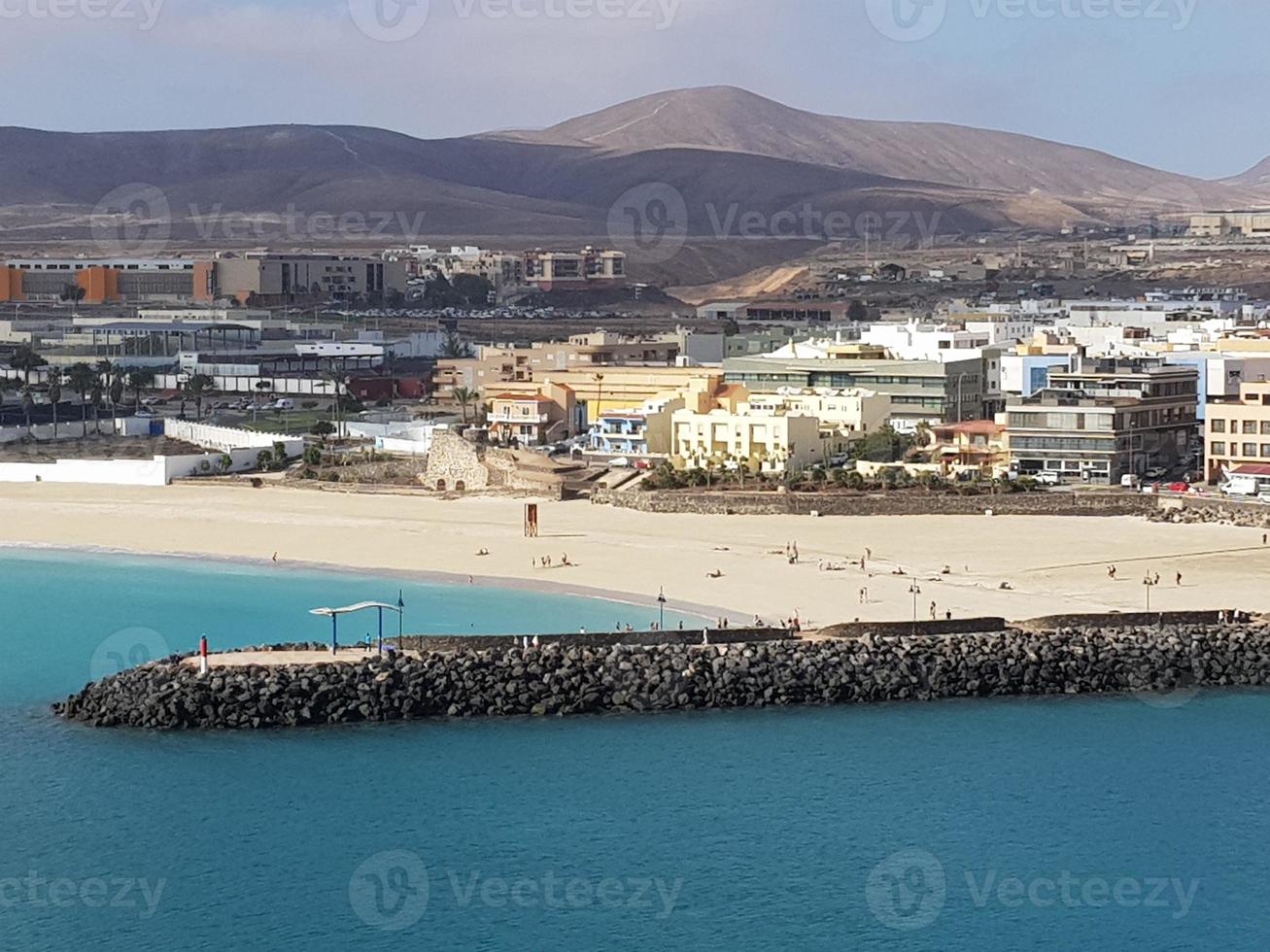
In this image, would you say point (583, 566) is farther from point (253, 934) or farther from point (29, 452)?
point (29, 452)

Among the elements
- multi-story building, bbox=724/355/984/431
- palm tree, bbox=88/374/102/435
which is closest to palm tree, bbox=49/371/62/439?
palm tree, bbox=88/374/102/435

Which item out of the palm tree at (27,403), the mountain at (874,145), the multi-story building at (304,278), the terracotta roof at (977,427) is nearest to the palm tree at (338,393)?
the palm tree at (27,403)

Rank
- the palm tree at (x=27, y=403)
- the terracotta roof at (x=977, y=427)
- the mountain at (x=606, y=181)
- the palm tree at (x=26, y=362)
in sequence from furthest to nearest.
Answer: the mountain at (x=606, y=181) → the palm tree at (x=26, y=362) → the palm tree at (x=27, y=403) → the terracotta roof at (x=977, y=427)

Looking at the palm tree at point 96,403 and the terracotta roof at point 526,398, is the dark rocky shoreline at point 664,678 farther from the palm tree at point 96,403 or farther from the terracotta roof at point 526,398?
the palm tree at point 96,403

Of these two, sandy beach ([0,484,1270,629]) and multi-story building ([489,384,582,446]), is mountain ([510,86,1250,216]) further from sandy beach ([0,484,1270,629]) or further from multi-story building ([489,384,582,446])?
sandy beach ([0,484,1270,629])

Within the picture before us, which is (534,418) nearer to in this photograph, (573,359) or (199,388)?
(573,359)

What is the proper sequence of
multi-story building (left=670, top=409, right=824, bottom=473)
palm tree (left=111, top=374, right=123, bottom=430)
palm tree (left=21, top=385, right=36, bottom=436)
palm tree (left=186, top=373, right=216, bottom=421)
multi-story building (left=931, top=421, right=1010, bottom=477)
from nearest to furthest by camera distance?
multi-story building (left=931, top=421, right=1010, bottom=477), multi-story building (left=670, top=409, right=824, bottom=473), palm tree (left=21, top=385, right=36, bottom=436), palm tree (left=111, top=374, right=123, bottom=430), palm tree (left=186, top=373, right=216, bottom=421)
